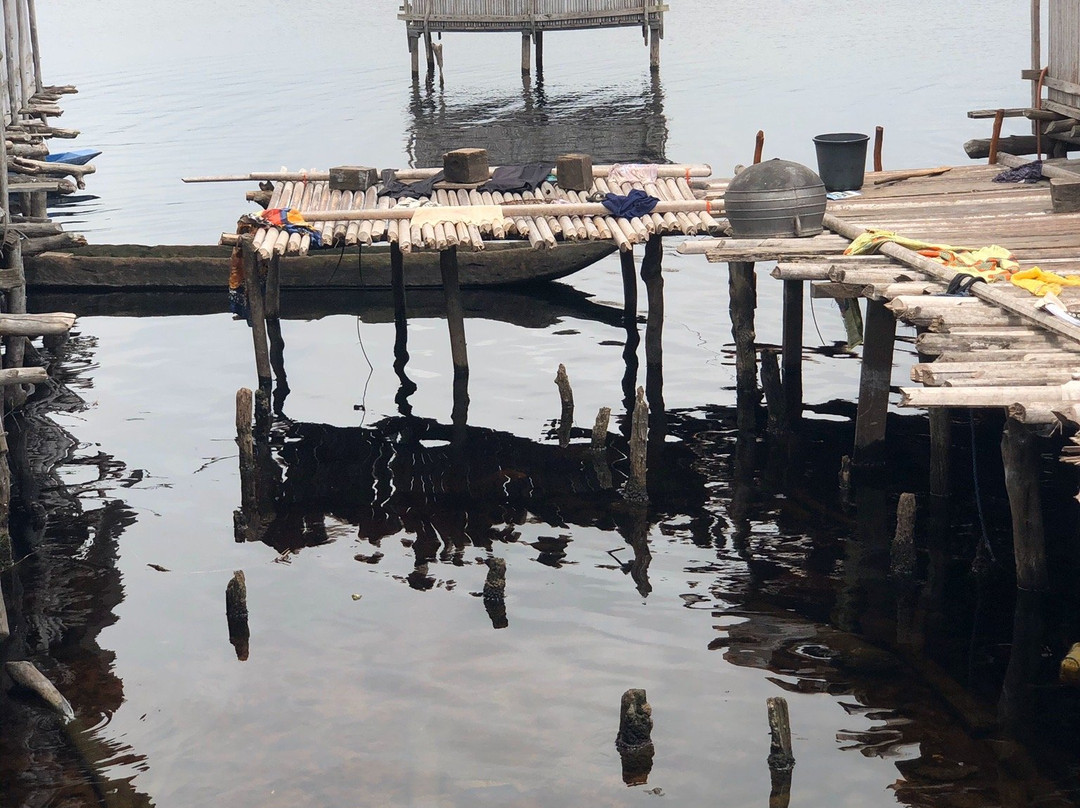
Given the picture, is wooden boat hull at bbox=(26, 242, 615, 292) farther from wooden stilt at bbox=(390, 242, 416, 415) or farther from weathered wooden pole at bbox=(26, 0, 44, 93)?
weathered wooden pole at bbox=(26, 0, 44, 93)

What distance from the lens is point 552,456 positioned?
51.0 ft

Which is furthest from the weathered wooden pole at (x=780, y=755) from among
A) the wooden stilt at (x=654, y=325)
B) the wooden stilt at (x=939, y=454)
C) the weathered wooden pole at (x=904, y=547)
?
the wooden stilt at (x=654, y=325)

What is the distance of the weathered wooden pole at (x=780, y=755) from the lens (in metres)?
8.99

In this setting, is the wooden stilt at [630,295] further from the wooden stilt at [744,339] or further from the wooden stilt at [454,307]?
the wooden stilt at [744,339]

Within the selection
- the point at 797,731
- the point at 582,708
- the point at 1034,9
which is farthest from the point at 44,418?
the point at 1034,9

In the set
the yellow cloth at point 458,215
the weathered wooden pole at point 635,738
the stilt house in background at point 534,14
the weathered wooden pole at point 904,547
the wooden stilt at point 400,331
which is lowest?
the weathered wooden pole at point 635,738

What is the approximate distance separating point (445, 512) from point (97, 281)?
11289 millimetres

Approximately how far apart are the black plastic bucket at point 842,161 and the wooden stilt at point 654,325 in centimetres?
229

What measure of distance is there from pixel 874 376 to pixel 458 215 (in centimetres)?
549

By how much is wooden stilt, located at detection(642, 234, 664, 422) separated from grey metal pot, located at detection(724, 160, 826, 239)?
2539 millimetres

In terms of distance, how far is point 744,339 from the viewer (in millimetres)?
16219

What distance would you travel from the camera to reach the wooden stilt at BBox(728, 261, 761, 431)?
53.0 ft

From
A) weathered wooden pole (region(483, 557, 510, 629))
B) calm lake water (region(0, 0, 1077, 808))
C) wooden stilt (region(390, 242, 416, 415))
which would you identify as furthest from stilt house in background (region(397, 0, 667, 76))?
weathered wooden pole (region(483, 557, 510, 629))

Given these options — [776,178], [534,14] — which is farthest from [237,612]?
[534,14]
